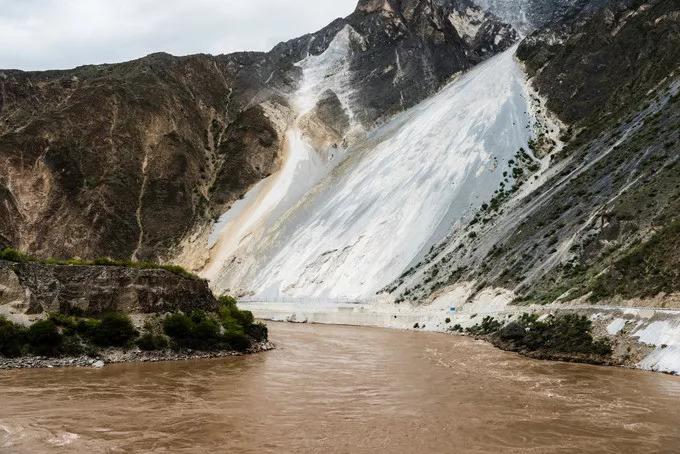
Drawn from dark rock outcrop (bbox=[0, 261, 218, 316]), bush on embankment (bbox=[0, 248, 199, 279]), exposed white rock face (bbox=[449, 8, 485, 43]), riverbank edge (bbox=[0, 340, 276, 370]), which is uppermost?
exposed white rock face (bbox=[449, 8, 485, 43])

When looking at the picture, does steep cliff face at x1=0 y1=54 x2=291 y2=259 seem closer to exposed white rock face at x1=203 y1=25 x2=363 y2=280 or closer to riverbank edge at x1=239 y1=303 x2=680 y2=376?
exposed white rock face at x1=203 y1=25 x2=363 y2=280

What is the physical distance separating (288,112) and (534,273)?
244ft

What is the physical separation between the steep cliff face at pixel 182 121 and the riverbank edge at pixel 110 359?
54.1 metres

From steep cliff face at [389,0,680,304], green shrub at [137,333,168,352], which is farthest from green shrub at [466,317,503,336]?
green shrub at [137,333,168,352]

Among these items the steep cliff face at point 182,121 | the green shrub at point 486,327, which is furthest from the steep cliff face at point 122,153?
the green shrub at point 486,327

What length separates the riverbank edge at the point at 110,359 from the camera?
26425mm

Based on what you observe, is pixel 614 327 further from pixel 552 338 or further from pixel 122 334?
pixel 122 334

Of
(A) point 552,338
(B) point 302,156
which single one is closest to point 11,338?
(A) point 552,338

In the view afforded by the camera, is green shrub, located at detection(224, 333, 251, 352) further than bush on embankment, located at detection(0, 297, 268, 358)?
Yes

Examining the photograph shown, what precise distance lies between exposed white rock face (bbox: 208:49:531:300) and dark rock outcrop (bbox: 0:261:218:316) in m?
30.7

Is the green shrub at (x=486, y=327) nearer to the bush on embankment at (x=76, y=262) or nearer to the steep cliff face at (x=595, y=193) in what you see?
the steep cliff face at (x=595, y=193)

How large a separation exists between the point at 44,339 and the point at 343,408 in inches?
601

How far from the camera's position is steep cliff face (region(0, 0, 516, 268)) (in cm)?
8469

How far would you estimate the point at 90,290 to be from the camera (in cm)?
3120
